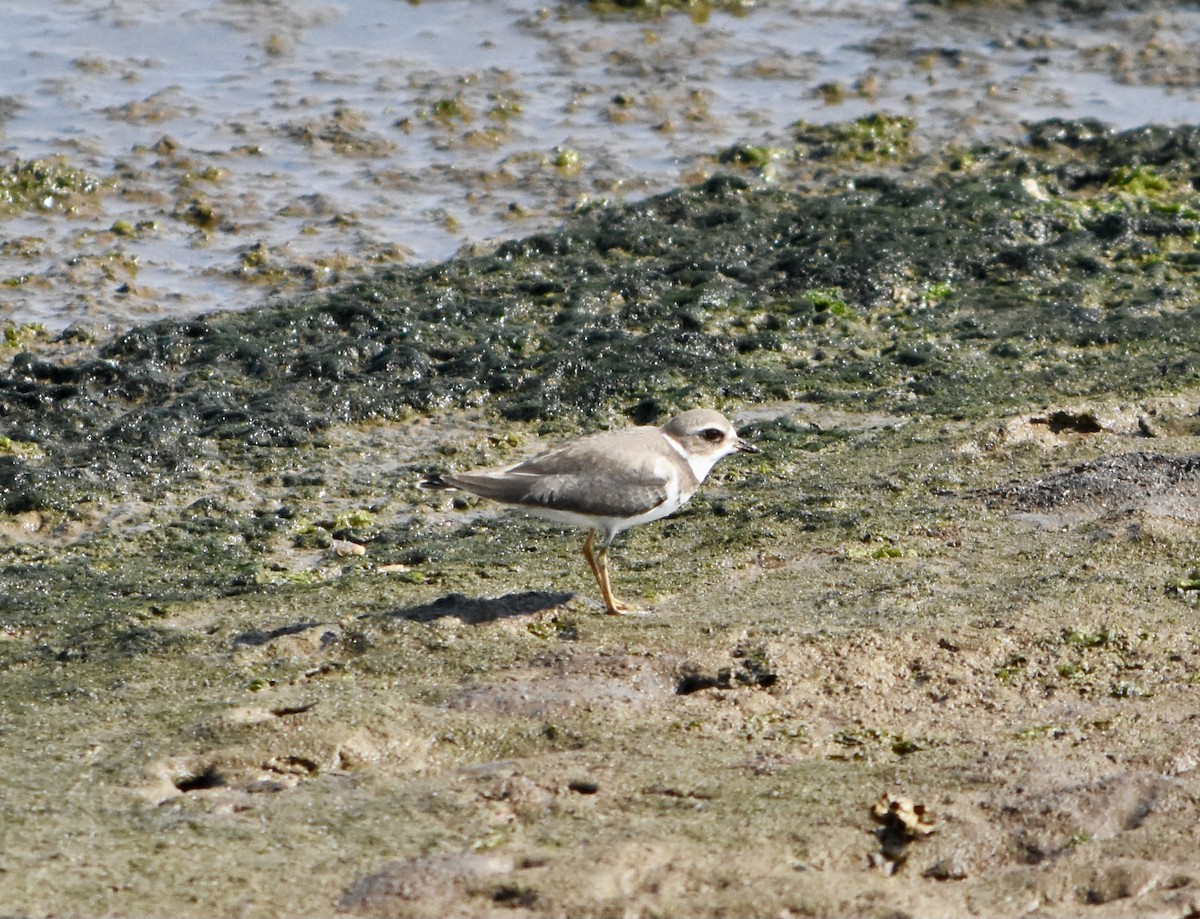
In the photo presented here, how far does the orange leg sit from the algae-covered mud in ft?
0.43

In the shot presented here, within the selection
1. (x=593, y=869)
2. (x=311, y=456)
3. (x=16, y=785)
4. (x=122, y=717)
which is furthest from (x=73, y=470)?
(x=593, y=869)

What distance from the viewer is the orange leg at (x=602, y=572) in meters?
6.06

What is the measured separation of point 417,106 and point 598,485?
7885 mm

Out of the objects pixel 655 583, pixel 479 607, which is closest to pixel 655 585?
pixel 655 583

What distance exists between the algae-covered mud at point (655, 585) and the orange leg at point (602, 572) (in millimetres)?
132

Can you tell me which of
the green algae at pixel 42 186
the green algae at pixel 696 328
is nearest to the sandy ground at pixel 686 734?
the green algae at pixel 696 328

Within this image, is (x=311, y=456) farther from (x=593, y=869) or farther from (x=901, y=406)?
(x=593, y=869)

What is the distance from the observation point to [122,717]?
5219 millimetres

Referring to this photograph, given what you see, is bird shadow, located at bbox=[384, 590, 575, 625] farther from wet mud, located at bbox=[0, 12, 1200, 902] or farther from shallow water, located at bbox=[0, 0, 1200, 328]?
shallow water, located at bbox=[0, 0, 1200, 328]

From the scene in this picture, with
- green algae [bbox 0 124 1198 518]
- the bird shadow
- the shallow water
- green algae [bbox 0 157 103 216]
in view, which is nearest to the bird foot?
the bird shadow

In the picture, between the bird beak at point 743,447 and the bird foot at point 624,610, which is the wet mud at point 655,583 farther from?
Result: the bird beak at point 743,447

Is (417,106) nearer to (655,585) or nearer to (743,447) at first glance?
(743,447)

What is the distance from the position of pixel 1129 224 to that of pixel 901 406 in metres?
3.05

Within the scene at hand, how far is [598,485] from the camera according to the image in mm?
6238
